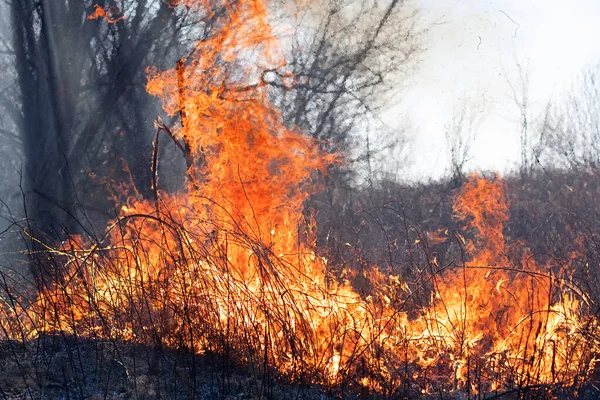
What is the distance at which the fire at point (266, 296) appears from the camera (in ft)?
15.6

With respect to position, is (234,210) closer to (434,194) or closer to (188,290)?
(188,290)

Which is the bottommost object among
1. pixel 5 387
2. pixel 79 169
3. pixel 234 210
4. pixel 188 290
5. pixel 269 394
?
pixel 269 394

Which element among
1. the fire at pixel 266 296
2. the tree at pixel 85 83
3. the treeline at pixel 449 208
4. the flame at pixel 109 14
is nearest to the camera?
the fire at pixel 266 296

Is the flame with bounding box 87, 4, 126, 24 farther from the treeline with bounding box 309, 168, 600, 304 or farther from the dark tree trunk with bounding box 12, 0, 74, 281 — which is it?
the treeline with bounding box 309, 168, 600, 304

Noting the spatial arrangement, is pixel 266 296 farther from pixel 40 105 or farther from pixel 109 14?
pixel 40 105

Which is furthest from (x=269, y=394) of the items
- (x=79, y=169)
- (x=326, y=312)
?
(x=79, y=169)

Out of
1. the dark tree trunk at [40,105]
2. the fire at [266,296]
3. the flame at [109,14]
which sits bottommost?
the fire at [266,296]

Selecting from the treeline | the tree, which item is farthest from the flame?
the treeline

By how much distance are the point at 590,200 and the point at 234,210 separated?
9734mm

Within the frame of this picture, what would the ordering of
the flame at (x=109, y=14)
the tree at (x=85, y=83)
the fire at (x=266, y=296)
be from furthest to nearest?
1. the tree at (x=85, y=83)
2. the flame at (x=109, y=14)
3. the fire at (x=266, y=296)

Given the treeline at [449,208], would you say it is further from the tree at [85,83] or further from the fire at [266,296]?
the tree at [85,83]

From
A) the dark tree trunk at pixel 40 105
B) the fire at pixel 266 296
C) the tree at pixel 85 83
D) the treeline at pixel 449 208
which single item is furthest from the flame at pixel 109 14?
the treeline at pixel 449 208

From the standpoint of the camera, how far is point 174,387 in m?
4.37

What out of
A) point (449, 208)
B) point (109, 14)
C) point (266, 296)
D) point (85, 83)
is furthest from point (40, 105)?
point (266, 296)
